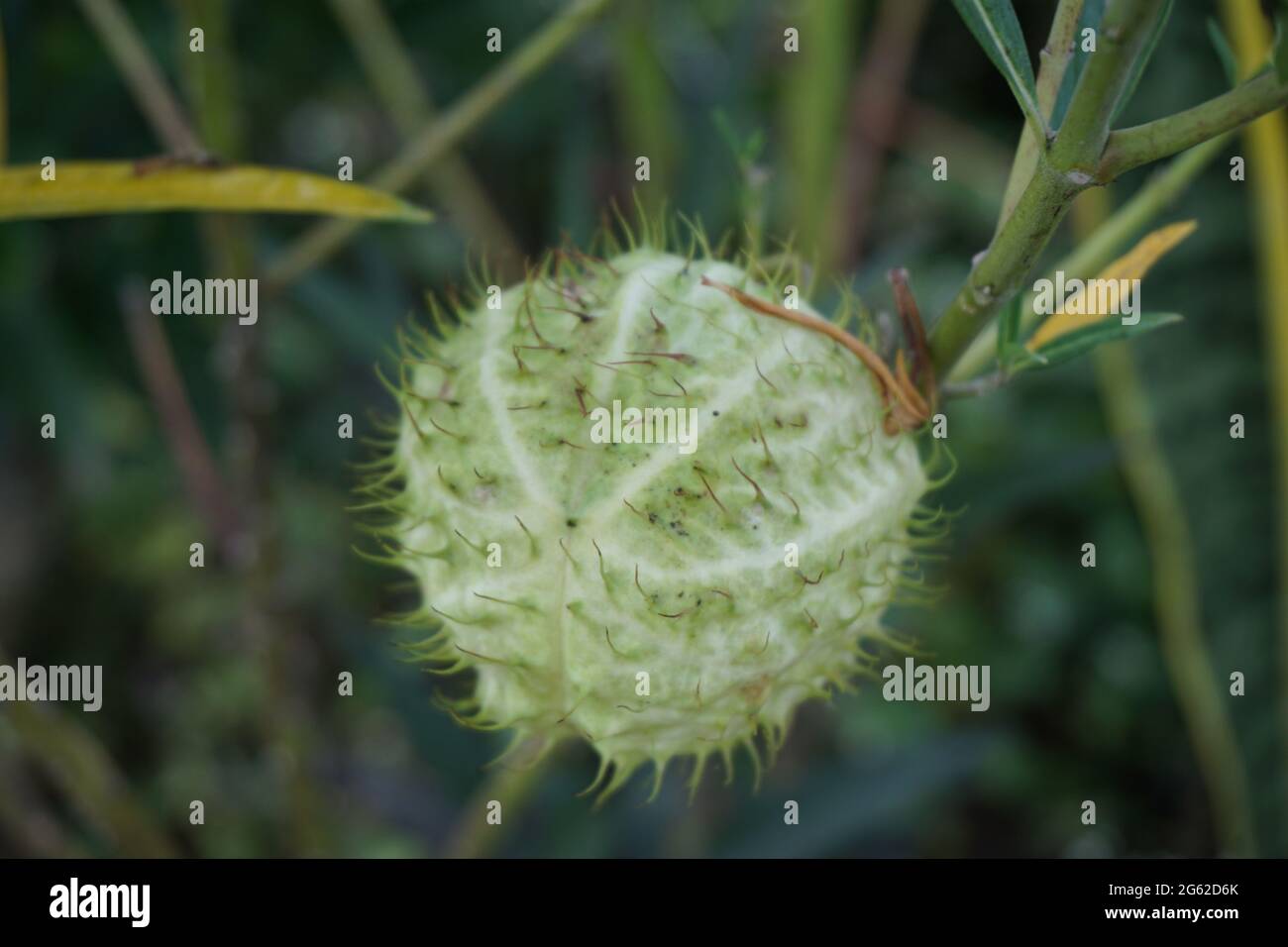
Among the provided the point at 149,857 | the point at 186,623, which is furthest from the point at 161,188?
the point at 186,623

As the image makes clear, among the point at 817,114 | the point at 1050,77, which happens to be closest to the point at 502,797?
the point at 1050,77

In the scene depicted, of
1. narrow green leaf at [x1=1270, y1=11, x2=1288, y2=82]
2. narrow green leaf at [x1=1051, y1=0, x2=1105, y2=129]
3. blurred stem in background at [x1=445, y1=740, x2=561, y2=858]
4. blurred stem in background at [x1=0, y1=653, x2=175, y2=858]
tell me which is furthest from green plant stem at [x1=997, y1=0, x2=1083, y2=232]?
blurred stem in background at [x1=0, y1=653, x2=175, y2=858]

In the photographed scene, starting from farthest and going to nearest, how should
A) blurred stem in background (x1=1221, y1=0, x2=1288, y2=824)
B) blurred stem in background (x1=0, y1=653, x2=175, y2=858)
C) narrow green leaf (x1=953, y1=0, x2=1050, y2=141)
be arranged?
blurred stem in background (x1=1221, y1=0, x2=1288, y2=824) → blurred stem in background (x1=0, y1=653, x2=175, y2=858) → narrow green leaf (x1=953, y1=0, x2=1050, y2=141)

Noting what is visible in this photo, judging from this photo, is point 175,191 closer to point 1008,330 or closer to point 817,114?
point 1008,330

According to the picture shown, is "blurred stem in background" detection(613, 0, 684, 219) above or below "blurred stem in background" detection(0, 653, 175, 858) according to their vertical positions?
above

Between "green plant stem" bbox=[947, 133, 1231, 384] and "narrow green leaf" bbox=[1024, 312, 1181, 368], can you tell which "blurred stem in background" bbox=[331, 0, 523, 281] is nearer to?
"green plant stem" bbox=[947, 133, 1231, 384]

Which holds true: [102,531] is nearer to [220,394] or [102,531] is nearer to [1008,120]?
[220,394]
